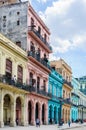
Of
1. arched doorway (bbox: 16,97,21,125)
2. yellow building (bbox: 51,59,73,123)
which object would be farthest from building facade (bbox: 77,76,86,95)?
arched doorway (bbox: 16,97,21,125)

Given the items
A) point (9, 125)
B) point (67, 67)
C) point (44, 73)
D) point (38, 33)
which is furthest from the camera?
point (67, 67)

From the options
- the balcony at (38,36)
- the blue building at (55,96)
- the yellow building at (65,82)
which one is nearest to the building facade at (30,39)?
the balcony at (38,36)

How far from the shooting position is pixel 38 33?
1877 inches

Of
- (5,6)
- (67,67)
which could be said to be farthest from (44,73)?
(67,67)

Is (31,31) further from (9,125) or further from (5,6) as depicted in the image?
(9,125)

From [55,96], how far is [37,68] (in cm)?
1176

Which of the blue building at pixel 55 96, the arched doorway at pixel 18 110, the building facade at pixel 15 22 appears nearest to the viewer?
the arched doorway at pixel 18 110

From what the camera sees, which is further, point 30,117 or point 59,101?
point 59,101

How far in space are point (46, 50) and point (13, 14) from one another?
10460 millimetres

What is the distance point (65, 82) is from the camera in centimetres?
6562

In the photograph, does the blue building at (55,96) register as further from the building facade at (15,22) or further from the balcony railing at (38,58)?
the building facade at (15,22)

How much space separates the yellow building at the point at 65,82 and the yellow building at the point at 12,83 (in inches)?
892

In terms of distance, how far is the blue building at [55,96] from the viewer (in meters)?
55.5

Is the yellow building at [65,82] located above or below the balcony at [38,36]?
below
